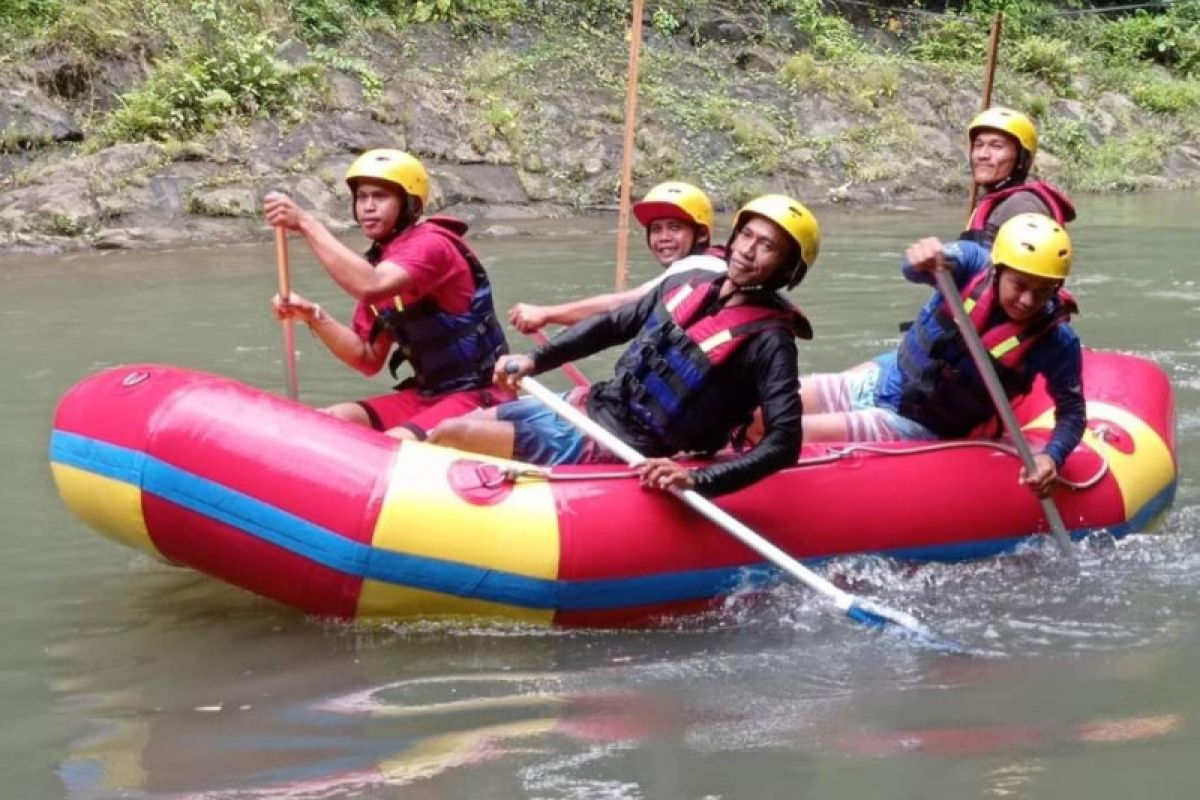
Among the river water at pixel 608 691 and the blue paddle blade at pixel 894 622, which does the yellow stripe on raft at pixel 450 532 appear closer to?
the river water at pixel 608 691

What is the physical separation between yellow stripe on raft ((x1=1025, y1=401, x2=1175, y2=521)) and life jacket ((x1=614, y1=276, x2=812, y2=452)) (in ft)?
4.45

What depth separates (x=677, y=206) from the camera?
505 cm

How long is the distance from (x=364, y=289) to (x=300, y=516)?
0.77 m

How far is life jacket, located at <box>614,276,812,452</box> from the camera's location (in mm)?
4398

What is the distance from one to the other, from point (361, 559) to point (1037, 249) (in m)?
2.16

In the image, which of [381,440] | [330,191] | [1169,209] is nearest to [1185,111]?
[1169,209]

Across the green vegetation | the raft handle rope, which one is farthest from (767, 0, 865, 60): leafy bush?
the raft handle rope

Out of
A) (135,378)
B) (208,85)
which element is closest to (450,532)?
(135,378)

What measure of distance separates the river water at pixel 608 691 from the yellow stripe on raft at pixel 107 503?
0.30 meters

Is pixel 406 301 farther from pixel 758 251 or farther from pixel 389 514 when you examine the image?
pixel 758 251

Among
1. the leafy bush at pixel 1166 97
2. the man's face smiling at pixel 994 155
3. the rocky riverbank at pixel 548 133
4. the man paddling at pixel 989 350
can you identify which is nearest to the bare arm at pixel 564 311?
the man paddling at pixel 989 350

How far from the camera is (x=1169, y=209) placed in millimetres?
16094

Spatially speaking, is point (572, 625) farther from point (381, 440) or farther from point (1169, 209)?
point (1169, 209)

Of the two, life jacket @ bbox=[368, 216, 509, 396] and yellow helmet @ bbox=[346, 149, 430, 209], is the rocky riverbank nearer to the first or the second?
life jacket @ bbox=[368, 216, 509, 396]
